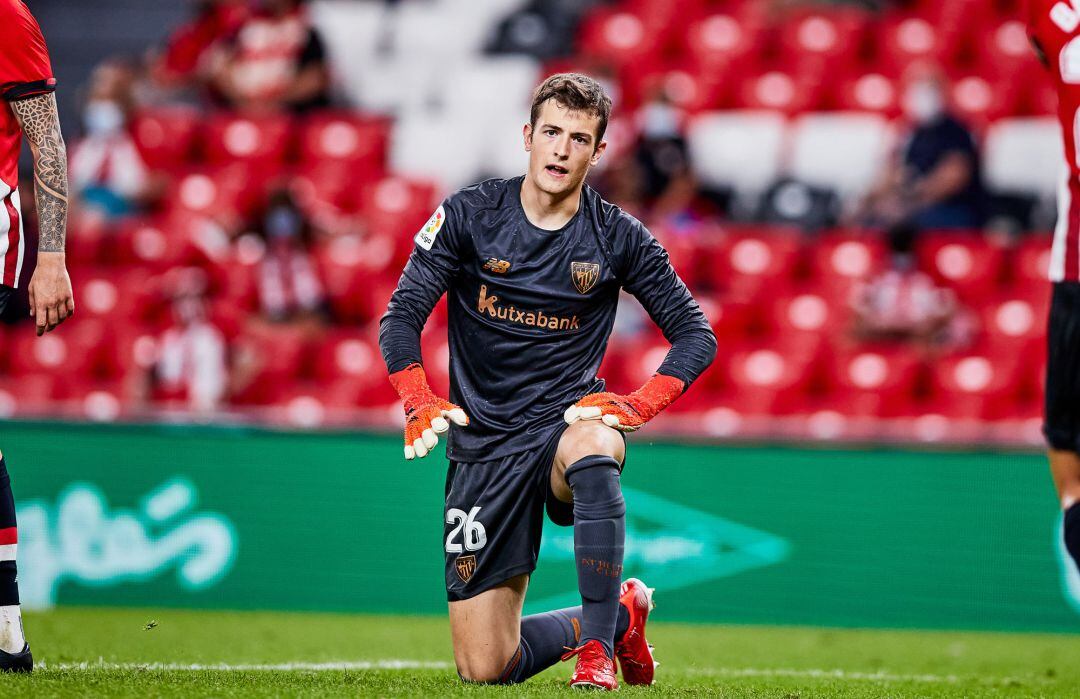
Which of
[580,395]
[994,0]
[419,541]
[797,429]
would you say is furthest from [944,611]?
[994,0]

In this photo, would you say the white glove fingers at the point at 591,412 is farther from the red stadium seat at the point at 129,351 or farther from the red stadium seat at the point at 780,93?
the red stadium seat at the point at 780,93

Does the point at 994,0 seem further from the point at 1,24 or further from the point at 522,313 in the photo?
the point at 1,24

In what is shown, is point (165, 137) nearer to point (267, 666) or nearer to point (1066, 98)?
point (267, 666)

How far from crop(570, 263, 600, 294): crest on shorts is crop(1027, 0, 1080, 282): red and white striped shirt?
1.36 metres

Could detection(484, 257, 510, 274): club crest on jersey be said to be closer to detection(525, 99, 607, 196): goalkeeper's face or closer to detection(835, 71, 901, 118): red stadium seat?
detection(525, 99, 607, 196): goalkeeper's face

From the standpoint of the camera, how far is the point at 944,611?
302 inches

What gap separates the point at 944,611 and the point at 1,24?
570cm

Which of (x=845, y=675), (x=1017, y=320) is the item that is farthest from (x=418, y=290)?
(x=1017, y=320)

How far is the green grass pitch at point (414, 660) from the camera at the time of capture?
4.11 meters

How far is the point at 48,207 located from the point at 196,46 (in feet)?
30.7

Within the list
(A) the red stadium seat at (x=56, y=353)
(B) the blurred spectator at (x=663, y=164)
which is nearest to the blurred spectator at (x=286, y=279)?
(A) the red stadium seat at (x=56, y=353)

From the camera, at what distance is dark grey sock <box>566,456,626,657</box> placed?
4066 millimetres

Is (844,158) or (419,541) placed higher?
(844,158)

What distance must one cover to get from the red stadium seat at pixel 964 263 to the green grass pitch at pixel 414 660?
3.59 meters
